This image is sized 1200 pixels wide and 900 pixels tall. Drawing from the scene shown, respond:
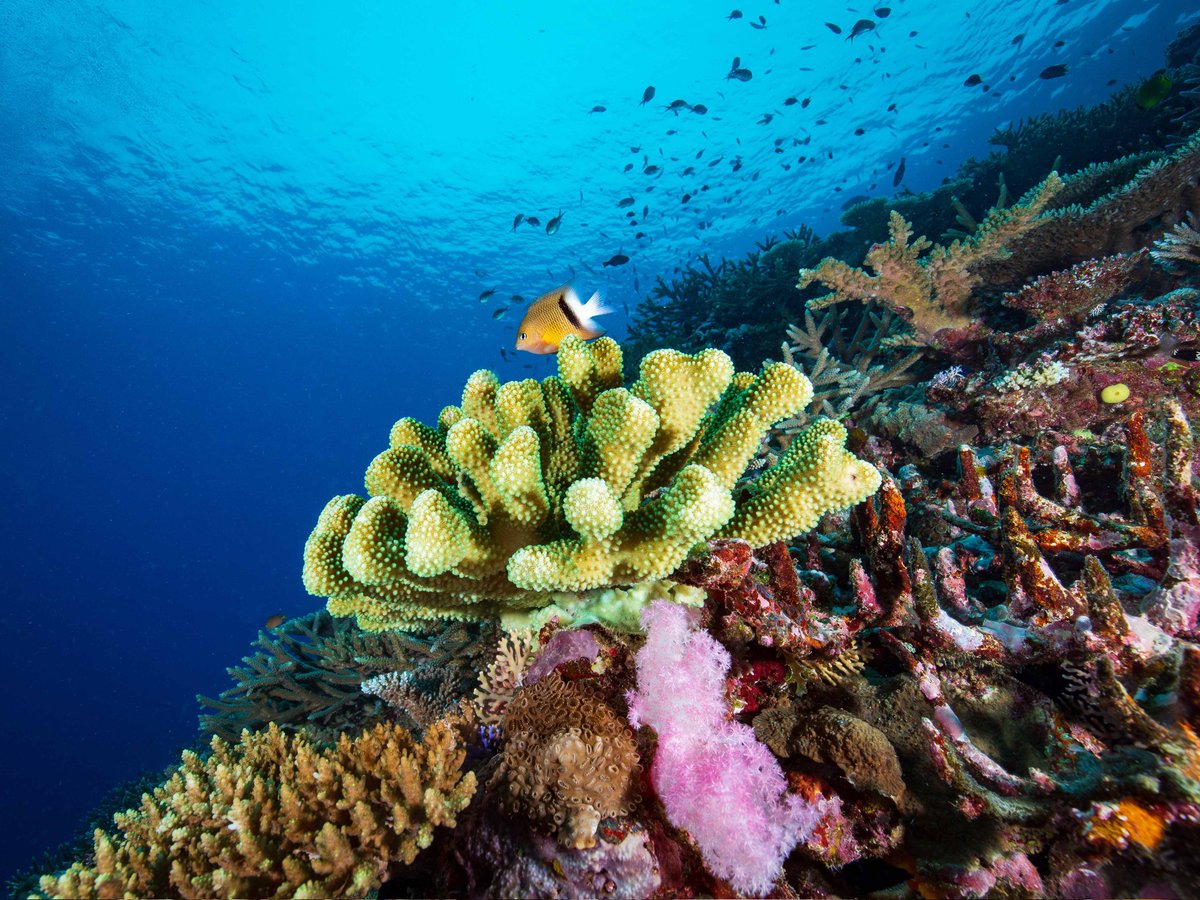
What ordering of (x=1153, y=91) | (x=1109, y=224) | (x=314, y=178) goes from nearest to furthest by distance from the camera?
(x=1109, y=224) < (x=1153, y=91) < (x=314, y=178)

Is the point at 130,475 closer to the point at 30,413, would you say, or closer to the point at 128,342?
the point at 30,413

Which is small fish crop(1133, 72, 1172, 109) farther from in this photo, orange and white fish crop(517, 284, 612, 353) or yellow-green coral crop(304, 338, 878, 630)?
yellow-green coral crop(304, 338, 878, 630)

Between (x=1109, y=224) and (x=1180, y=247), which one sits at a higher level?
(x=1109, y=224)

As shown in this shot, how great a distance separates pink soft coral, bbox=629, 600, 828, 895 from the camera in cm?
169

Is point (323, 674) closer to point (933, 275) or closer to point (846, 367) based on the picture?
point (846, 367)

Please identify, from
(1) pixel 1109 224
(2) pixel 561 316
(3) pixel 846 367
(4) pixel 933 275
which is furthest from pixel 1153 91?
(2) pixel 561 316

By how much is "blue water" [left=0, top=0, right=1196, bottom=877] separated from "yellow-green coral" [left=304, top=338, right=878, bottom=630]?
2066 centimetres

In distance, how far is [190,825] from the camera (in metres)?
1.90

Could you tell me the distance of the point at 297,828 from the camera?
1755 mm

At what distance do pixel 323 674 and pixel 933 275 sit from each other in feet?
22.1

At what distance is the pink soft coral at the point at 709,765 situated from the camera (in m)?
1.69

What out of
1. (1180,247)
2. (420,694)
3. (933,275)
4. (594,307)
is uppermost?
(594,307)

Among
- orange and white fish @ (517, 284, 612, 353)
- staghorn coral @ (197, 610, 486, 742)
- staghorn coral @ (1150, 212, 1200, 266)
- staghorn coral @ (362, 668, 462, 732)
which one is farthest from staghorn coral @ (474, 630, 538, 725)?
staghorn coral @ (1150, 212, 1200, 266)

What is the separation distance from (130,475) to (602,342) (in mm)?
94184
